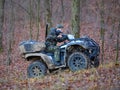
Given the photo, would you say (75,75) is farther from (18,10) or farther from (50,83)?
(18,10)

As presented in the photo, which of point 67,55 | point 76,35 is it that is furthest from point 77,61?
point 76,35

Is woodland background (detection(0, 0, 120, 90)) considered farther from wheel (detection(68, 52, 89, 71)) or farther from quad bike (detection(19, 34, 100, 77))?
quad bike (detection(19, 34, 100, 77))

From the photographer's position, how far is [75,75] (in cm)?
1050

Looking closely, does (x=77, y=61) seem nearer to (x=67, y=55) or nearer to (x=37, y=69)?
(x=67, y=55)

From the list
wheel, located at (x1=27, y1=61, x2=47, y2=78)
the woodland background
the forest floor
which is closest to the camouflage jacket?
wheel, located at (x1=27, y1=61, x2=47, y2=78)

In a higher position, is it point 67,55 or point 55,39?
point 55,39

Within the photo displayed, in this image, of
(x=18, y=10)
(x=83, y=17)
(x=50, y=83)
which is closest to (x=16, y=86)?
(x=50, y=83)

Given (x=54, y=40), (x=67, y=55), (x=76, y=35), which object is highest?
(x=76, y=35)

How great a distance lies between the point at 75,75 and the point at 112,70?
1.19 metres

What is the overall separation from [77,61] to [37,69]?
67.2 inches

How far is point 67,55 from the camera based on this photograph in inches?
471

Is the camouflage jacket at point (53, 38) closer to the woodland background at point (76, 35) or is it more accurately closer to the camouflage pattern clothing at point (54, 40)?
the camouflage pattern clothing at point (54, 40)

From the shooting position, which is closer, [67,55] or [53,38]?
[67,55]

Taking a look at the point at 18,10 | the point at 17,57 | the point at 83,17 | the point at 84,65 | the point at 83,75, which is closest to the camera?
the point at 83,75
